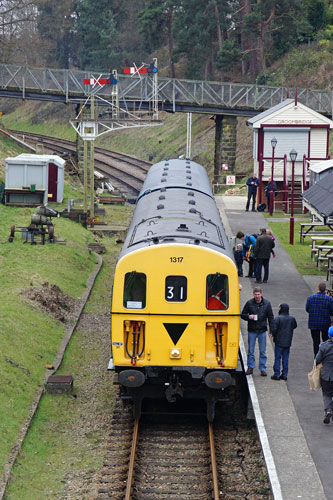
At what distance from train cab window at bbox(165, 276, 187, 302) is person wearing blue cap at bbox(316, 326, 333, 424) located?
232 cm

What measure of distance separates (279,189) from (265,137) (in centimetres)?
240

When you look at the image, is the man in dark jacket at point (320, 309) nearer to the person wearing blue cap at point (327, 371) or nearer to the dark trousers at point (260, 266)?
the person wearing blue cap at point (327, 371)

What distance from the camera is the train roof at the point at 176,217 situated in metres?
13.7

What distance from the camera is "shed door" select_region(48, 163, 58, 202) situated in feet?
114

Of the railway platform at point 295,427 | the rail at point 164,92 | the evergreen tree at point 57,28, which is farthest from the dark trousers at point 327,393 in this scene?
the evergreen tree at point 57,28

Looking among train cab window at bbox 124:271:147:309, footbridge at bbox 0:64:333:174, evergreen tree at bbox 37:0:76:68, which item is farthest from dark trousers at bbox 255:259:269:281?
evergreen tree at bbox 37:0:76:68

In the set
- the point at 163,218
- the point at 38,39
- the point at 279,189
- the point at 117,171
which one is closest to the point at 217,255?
the point at 163,218

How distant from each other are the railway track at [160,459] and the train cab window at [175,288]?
2.24 metres

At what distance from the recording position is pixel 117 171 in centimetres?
5366

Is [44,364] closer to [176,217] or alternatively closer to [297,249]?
[176,217]

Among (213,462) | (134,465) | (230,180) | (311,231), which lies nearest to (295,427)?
(213,462)

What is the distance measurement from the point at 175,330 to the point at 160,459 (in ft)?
6.65

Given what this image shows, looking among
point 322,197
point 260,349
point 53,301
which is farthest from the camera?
point 322,197

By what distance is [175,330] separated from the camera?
13102 mm
